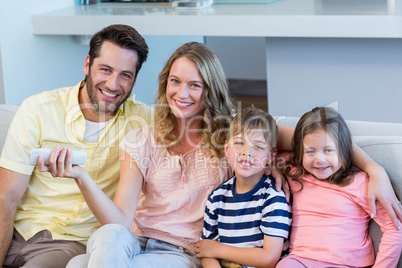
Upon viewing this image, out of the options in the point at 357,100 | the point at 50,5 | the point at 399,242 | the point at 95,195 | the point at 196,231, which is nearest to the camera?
the point at 399,242

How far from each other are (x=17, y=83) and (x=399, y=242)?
1.87 m

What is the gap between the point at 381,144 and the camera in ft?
5.35

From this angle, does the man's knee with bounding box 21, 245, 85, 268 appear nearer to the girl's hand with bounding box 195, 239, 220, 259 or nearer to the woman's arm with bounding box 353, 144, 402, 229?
the girl's hand with bounding box 195, 239, 220, 259

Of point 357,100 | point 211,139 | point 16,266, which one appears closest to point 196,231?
point 211,139

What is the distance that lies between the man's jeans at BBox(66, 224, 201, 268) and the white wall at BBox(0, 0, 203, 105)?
1.26m

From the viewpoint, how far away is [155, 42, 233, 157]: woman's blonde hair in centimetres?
172

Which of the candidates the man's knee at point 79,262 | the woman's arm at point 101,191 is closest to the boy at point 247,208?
the woman's arm at point 101,191

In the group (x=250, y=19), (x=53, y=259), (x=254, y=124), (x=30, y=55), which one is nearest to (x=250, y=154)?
(x=254, y=124)

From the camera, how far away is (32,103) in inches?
71.1

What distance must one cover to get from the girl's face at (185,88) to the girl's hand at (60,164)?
36cm

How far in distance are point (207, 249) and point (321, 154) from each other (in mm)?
419

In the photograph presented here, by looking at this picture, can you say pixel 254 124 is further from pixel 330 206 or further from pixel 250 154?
pixel 330 206

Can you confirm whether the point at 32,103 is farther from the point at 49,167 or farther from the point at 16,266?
the point at 16,266

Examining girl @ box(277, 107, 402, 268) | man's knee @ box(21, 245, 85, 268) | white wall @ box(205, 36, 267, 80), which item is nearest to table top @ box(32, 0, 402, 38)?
girl @ box(277, 107, 402, 268)
